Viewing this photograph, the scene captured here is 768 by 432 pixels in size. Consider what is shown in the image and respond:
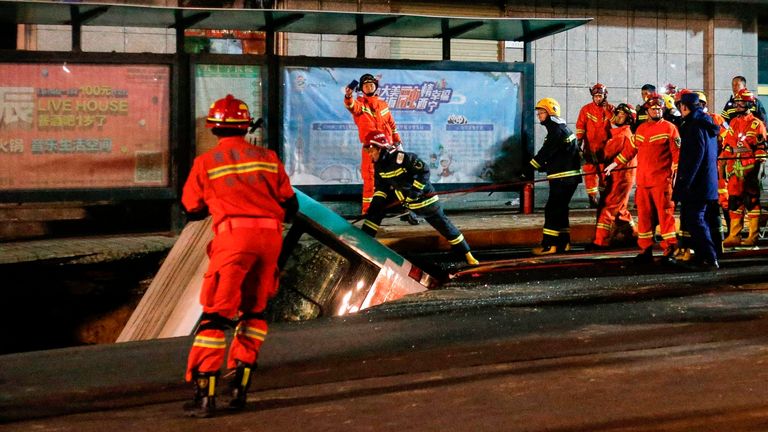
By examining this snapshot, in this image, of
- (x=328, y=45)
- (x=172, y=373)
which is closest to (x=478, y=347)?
(x=172, y=373)

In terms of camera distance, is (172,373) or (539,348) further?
(539,348)

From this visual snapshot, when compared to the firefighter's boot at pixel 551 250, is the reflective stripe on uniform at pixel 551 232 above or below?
above

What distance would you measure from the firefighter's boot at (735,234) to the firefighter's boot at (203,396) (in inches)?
330

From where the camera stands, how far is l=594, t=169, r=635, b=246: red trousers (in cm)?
1180

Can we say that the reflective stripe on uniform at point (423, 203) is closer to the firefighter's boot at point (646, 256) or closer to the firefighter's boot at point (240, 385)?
the firefighter's boot at point (646, 256)

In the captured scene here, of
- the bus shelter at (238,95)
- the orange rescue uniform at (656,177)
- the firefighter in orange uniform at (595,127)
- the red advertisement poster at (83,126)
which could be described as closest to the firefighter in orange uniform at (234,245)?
the orange rescue uniform at (656,177)

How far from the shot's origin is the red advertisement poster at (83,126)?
1208 cm

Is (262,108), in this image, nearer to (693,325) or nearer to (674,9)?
(693,325)

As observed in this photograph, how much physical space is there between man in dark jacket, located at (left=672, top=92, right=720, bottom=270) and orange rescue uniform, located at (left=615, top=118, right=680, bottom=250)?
299 millimetres

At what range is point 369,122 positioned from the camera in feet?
42.2

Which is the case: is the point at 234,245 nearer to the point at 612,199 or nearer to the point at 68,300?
the point at 68,300

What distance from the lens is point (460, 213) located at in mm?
15000

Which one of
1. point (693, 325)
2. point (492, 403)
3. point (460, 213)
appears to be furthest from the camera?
point (460, 213)

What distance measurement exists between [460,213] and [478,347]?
7819 millimetres
